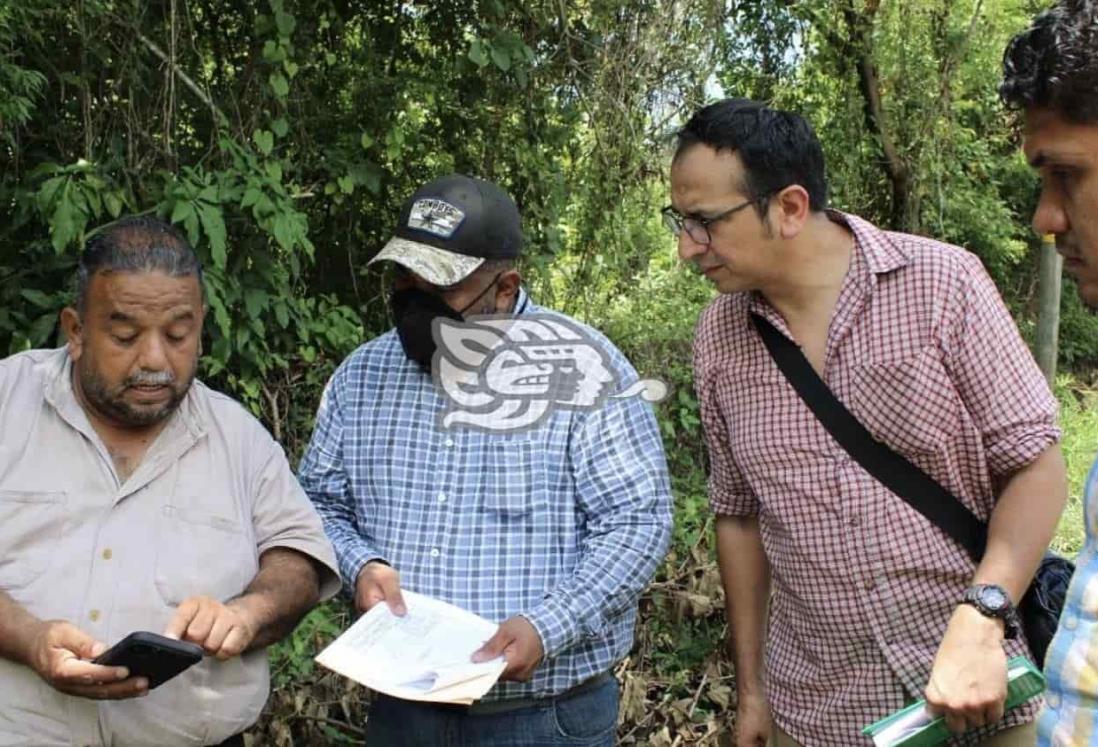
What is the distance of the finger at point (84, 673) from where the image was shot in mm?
2172

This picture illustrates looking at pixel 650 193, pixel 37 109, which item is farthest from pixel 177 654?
pixel 650 193

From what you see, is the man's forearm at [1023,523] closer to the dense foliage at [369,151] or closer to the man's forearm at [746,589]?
the man's forearm at [746,589]

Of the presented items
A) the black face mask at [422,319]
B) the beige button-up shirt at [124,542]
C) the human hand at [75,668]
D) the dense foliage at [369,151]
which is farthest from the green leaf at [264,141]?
the human hand at [75,668]

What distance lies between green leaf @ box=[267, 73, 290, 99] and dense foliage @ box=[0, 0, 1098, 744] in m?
0.01

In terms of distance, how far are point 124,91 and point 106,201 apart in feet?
2.83

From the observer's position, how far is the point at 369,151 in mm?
5277

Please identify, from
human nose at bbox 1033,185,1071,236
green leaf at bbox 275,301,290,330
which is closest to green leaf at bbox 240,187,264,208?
green leaf at bbox 275,301,290,330

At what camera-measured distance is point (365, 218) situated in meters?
5.52

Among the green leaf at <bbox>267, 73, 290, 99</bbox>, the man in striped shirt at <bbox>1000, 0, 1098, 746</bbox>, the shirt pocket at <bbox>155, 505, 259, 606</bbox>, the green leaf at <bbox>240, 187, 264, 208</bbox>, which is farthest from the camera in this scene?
the green leaf at <bbox>267, 73, 290, 99</bbox>

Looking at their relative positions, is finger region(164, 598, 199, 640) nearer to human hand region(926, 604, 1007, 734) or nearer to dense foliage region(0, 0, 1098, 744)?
human hand region(926, 604, 1007, 734)

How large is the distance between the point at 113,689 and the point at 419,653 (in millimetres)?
605

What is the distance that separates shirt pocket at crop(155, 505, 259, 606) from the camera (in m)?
2.43

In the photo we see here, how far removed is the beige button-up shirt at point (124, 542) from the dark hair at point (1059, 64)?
5.62 feet

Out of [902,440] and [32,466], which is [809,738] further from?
[32,466]
